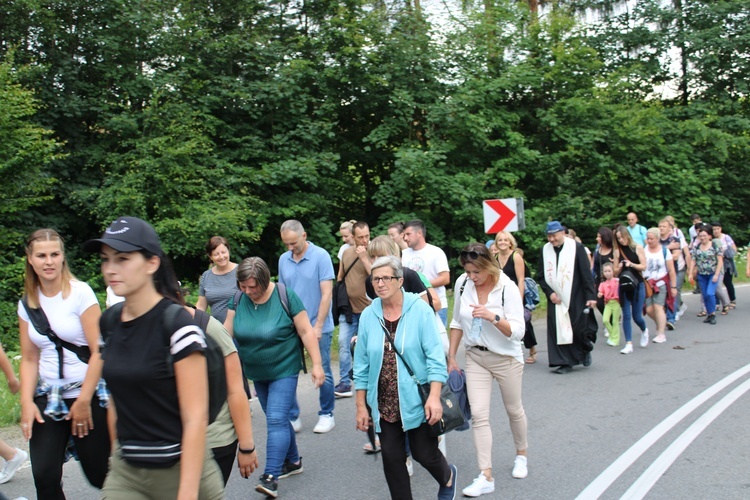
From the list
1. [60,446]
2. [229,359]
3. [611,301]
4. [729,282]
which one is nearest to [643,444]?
[229,359]

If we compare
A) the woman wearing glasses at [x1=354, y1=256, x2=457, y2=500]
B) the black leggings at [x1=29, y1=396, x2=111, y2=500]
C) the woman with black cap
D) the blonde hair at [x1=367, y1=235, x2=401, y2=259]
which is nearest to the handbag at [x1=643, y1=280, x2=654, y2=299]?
the blonde hair at [x1=367, y1=235, x2=401, y2=259]

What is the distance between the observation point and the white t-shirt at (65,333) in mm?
3914

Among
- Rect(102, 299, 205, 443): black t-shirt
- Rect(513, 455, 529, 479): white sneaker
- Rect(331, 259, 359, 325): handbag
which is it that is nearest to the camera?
Rect(102, 299, 205, 443): black t-shirt

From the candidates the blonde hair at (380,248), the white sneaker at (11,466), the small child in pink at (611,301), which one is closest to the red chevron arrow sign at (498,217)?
the small child in pink at (611,301)

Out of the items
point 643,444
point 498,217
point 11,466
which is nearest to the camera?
point 11,466

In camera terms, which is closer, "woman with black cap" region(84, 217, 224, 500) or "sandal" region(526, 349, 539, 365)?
"woman with black cap" region(84, 217, 224, 500)

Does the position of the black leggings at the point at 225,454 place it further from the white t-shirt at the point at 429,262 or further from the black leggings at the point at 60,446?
the white t-shirt at the point at 429,262

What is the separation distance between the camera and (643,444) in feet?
19.7

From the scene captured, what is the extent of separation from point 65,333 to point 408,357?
1881mm

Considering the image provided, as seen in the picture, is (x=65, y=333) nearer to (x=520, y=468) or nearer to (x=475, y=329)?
(x=475, y=329)

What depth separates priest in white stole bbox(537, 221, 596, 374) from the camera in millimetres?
8656

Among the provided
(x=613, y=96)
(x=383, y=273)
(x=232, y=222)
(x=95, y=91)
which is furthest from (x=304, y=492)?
(x=613, y=96)

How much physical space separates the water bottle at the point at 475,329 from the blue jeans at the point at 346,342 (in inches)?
94.6

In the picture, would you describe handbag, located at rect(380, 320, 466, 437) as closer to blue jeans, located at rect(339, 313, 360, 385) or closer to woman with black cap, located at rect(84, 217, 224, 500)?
woman with black cap, located at rect(84, 217, 224, 500)
